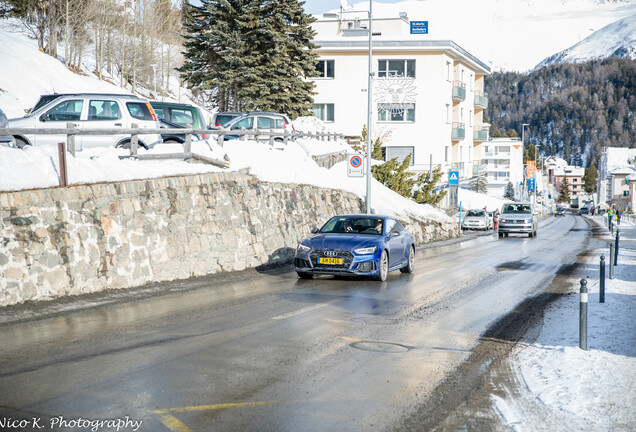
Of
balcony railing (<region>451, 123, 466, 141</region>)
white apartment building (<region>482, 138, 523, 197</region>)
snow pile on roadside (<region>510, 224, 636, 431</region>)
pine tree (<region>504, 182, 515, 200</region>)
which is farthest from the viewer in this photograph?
white apartment building (<region>482, 138, 523, 197</region>)

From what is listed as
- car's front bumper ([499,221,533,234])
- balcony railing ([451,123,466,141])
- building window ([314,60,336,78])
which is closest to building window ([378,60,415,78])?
building window ([314,60,336,78])

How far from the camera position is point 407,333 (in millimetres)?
9242

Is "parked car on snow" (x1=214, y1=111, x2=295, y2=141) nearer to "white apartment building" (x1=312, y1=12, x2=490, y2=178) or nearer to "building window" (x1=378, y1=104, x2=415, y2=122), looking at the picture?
"white apartment building" (x1=312, y1=12, x2=490, y2=178)

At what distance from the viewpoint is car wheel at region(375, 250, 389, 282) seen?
49.2 ft

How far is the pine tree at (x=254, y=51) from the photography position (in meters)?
42.3

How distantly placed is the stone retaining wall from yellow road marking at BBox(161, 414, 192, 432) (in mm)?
6462

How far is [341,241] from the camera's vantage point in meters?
15.0

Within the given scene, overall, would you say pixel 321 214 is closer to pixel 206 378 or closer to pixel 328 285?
pixel 328 285

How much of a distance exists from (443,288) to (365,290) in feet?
6.01

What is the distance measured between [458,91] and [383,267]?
52.2m

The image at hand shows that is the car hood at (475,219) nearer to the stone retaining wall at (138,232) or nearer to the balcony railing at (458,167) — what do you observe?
the balcony railing at (458,167)

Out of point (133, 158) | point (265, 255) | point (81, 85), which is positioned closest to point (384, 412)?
point (133, 158)

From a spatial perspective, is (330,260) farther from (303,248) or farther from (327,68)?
(327,68)

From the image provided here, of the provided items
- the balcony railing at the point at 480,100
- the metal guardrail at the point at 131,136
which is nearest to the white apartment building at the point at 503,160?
the balcony railing at the point at 480,100
